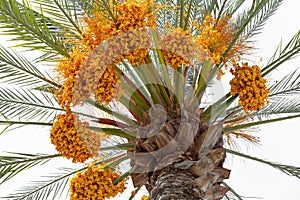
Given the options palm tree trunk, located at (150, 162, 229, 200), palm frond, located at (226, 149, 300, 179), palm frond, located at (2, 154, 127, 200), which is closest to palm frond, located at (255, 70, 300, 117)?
A: palm frond, located at (226, 149, 300, 179)

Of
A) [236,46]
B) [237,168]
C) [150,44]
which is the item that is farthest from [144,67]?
[237,168]

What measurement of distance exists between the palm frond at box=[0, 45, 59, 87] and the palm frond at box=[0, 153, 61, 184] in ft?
2.81

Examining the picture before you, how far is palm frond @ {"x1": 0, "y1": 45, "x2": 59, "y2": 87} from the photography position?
5.66 m

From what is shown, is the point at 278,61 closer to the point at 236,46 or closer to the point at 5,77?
the point at 236,46

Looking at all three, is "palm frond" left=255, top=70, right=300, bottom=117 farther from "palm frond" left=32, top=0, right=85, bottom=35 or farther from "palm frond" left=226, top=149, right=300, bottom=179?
"palm frond" left=32, top=0, right=85, bottom=35

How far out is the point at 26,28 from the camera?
16.6 ft

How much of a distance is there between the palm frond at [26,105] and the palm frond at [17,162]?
480 millimetres

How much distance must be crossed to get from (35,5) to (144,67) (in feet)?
5.55

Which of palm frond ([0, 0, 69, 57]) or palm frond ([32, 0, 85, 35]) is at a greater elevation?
palm frond ([32, 0, 85, 35])

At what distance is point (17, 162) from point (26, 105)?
785 millimetres

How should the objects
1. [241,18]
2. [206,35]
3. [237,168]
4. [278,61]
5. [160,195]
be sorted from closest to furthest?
[160,195]
[206,35]
[278,61]
[241,18]
[237,168]

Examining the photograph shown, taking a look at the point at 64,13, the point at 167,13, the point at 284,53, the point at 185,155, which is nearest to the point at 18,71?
the point at 64,13

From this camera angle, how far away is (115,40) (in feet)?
14.9

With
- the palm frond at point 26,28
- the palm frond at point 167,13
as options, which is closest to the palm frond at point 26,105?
the palm frond at point 26,28
